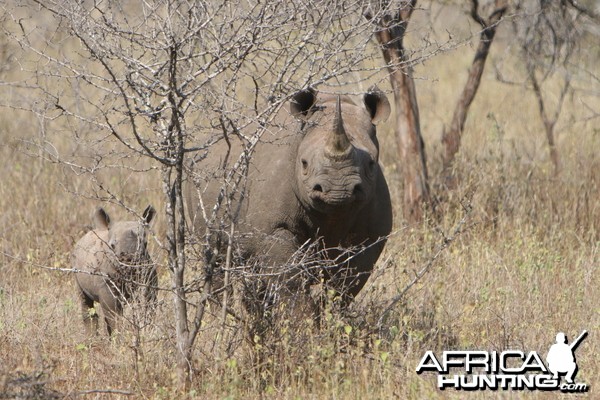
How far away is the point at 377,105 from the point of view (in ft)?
22.3

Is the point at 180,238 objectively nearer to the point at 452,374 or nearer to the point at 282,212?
the point at 282,212

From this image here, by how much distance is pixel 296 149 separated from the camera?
6742mm

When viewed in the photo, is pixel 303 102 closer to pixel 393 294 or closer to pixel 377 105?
pixel 377 105

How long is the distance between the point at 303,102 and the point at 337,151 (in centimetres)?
80

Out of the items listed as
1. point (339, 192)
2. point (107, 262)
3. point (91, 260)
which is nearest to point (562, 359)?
point (339, 192)

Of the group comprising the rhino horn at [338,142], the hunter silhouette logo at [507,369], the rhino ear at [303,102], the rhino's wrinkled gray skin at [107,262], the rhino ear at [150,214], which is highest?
the rhino ear at [303,102]

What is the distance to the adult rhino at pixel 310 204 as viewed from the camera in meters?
6.32

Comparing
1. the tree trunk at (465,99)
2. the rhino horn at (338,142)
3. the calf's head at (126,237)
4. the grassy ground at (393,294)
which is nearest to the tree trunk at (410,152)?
the grassy ground at (393,294)

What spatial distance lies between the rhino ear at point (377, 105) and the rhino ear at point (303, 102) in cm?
33

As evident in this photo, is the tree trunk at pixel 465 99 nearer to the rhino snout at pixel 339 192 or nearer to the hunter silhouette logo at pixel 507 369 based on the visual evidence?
the hunter silhouette logo at pixel 507 369

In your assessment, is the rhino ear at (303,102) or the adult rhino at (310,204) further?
the rhino ear at (303,102)

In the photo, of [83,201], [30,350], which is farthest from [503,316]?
[83,201]

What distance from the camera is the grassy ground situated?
5914 mm

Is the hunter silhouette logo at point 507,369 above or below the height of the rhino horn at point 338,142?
below
